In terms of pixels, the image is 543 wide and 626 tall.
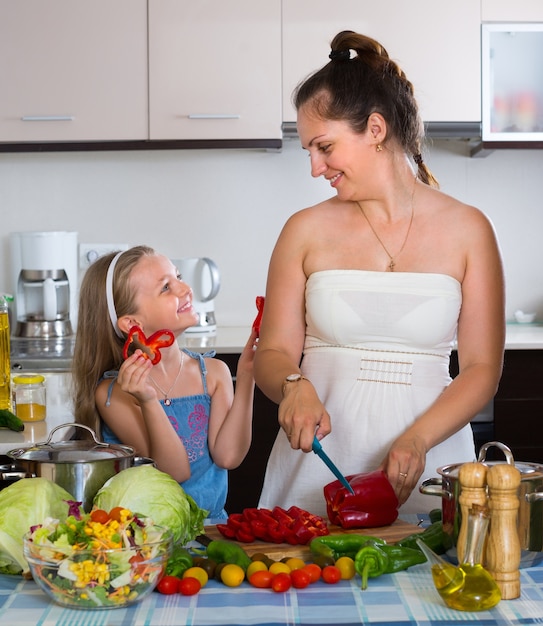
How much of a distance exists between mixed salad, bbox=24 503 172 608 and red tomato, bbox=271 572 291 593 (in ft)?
0.44

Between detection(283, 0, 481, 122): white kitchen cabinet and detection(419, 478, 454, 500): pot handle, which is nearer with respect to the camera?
detection(419, 478, 454, 500): pot handle

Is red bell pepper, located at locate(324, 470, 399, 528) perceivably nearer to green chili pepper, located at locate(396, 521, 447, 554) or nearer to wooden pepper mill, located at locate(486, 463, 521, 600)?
green chili pepper, located at locate(396, 521, 447, 554)

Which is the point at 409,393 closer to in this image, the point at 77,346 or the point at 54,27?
the point at 77,346

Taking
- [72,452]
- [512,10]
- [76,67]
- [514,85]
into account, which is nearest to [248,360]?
[72,452]

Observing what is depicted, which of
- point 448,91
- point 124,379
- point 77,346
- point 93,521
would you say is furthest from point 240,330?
point 93,521

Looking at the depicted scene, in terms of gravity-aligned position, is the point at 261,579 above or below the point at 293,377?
below

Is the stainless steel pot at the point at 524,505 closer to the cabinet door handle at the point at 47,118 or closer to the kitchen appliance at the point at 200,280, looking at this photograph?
the kitchen appliance at the point at 200,280

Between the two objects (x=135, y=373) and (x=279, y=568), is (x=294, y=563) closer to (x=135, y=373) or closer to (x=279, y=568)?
(x=279, y=568)

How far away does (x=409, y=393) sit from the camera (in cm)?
181

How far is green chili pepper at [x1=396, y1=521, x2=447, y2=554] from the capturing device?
1290 millimetres

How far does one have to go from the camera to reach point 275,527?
4.36 feet

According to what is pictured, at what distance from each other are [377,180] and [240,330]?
5.96 feet

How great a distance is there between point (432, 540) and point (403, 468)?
0.19 metres

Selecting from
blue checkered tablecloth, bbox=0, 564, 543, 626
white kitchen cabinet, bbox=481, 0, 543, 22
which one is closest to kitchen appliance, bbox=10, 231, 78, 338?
→ white kitchen cabinet, bbox=481, 0, 543, 22
